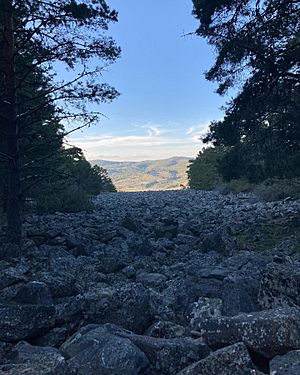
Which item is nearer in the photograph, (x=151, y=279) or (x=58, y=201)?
(x=151, y=279)

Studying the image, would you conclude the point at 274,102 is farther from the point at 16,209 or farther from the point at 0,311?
the point at 0,311

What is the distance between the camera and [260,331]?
10.6 ft

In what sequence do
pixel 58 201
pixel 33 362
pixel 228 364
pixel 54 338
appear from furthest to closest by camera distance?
pixel 58 201 → pixel 54 338 → pixel 33 362 → pixel 228 364

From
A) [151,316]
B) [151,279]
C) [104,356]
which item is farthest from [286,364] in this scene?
[151,279]

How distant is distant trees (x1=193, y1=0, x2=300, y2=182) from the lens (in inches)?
440

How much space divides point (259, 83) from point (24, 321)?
10.4 meters

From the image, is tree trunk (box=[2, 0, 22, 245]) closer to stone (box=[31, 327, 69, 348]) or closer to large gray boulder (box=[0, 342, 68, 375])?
stone (box=[31, 327, 69, 348])

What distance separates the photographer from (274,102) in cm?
1150

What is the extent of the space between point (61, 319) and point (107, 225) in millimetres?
9835

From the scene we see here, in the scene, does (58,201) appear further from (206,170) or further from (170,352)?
(206,170)

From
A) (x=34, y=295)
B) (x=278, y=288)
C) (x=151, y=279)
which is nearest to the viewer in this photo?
(x=278, y=288)

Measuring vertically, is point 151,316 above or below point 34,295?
below

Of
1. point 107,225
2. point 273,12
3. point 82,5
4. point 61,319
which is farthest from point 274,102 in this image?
point 61,319

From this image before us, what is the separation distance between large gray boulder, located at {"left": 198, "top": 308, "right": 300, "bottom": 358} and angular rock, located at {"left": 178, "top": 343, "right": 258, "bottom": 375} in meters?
0.30
